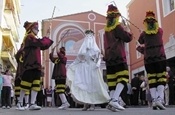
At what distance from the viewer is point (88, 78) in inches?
325

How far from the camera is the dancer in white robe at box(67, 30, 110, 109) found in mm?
7992

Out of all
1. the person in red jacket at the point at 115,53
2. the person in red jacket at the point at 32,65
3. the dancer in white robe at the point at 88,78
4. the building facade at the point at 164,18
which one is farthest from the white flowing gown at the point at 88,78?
the building facade at the point at 164,18

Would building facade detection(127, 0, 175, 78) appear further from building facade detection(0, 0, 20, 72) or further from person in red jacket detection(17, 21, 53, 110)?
person in red jacket detection(17, 21, 53, 110)

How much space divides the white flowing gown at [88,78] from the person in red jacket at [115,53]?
86 cm

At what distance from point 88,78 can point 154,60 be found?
1.78m

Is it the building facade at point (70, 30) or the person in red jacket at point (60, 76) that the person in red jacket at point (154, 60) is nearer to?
the person in red jacket at point (60, 76)

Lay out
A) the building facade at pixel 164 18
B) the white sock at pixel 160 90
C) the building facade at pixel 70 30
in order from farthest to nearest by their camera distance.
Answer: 1. the building facade at pixel 70 30
2. the building facade at pixel 164 18
3. the white sock at pixel 160 90

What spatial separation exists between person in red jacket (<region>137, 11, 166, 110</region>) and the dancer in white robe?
46.1 inches

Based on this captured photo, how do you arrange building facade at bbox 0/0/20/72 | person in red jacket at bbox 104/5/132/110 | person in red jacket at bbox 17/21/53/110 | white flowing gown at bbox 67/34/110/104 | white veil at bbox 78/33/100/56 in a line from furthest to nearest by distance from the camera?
building facade at bbox 0/0/20/72 → white veil at bbox 78/33/100/56 → white flowing gown at bbox 67/34/110/104 → person in red jacket at bbox 17/21/53/110 → person in red jacket at bbox 104/5/132/110

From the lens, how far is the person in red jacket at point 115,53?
273 inches

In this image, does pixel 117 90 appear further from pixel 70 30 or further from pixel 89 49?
pixel 70 30

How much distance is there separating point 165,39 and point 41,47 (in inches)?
583

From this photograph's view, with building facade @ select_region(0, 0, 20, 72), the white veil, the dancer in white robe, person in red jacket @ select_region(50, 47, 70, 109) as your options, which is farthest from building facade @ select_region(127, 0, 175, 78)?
the dancer in white robe

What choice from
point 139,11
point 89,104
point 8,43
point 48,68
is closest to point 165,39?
point 139,11
